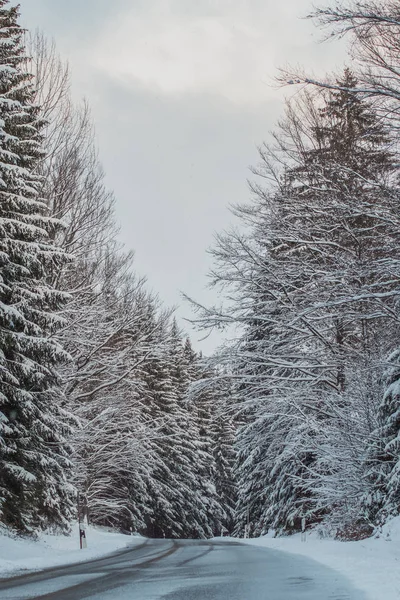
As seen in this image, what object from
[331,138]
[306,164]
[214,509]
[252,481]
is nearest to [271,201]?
[306,164]

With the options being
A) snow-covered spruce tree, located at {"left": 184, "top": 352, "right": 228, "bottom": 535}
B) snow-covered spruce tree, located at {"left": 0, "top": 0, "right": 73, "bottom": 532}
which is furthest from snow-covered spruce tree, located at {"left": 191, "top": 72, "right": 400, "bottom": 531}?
snow-covered spruce tree, located at {"left": 184, "top": 352, "right": 228, "bottom": 535}

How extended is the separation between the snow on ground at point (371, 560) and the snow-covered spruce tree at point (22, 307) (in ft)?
23.1

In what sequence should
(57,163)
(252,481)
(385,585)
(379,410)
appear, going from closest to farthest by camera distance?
(385,585) < (379,410) < (57,163) < (252,481)

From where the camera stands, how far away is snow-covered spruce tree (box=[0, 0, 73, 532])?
619 inches

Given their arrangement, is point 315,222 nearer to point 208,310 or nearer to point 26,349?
point 208,310

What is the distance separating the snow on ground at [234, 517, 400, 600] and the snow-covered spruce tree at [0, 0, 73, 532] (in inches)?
278

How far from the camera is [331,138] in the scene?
18.1 metres

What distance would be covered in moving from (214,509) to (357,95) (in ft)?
172

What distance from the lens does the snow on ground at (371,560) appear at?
830 centimetres

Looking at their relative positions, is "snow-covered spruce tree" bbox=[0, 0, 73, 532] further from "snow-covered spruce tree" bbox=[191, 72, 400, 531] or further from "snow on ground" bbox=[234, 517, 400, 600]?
"snow on ground" bbox=[234, 517, 400, 600]

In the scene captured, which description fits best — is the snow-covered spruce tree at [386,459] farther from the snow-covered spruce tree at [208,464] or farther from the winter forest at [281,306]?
the snow-covered spruce tree at [208,464]

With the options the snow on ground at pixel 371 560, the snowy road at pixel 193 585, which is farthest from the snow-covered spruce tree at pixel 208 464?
the snowy road at pixel 193 585

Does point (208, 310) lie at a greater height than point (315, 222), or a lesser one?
lesser

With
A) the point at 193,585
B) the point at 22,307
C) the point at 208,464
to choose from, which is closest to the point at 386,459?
the point at 193,585
